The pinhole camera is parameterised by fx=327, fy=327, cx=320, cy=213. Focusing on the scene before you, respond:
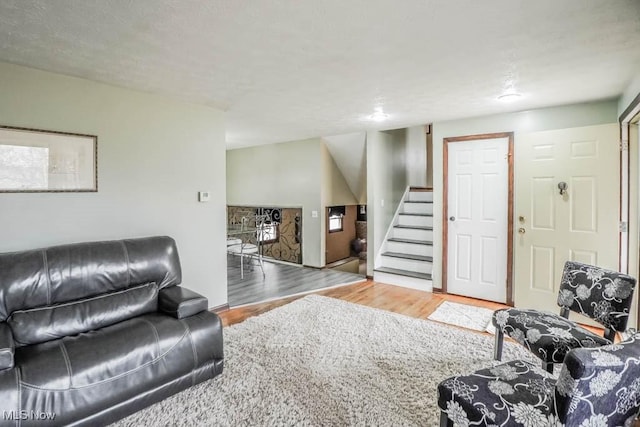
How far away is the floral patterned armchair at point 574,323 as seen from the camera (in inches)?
78.5

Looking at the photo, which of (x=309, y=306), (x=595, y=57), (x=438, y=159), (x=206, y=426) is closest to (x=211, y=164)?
(x=309, y=306)

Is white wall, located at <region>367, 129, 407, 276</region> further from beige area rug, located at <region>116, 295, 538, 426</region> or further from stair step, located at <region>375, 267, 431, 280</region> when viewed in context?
beige area rug, located at <region>116, 295, 538, 426</region>

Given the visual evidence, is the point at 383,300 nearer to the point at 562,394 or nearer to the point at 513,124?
the point at 513,124

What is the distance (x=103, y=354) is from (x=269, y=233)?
4.91 m

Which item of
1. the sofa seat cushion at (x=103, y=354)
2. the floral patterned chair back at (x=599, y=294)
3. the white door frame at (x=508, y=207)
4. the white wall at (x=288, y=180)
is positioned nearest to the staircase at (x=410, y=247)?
the white door frame at (x=508, y=207)

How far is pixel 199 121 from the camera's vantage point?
357 cm

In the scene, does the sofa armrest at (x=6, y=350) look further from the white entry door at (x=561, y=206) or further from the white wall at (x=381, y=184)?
the white entry door at (x=561, y=206)

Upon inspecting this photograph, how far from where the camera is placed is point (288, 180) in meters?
6.36

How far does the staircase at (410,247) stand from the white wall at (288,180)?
1.29 meters

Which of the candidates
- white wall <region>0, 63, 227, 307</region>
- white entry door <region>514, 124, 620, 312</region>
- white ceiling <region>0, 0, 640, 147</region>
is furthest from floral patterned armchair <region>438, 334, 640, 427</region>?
white wall <region>0, 63, 227, 307</region>

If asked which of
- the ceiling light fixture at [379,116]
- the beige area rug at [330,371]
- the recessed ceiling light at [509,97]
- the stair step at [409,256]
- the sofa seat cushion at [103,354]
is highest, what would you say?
the ceiling light fixture at [379,116]

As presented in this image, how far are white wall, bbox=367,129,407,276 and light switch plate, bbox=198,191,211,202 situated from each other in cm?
259

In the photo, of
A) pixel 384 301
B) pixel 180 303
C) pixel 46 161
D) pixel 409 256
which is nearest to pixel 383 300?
pixel 384 301

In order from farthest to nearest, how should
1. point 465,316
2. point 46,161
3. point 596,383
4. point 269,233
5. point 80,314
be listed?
point 269,233, point 465,316, point 46,161, point 80,314, point 596,383
